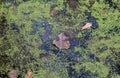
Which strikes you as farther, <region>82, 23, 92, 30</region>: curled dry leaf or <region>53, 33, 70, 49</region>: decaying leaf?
<region>82, 23, 92, 30</region>: curled dry leaf

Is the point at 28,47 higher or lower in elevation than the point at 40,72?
higher

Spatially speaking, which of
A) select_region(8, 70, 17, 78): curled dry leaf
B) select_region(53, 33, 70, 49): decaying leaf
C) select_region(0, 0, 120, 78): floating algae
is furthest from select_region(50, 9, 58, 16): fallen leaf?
select_region(8, 70, 17, 78): curled dry leaf

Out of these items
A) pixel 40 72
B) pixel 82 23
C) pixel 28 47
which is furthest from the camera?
pixel 82 23

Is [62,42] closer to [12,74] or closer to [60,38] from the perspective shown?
[60,38]

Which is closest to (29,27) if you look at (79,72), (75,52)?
(75,52)

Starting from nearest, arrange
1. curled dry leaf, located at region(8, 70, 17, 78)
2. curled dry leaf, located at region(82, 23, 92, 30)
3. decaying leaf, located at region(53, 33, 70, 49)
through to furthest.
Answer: curled dry leaf, located at region(8, 70, 17, 78), decaying leaf, located at region(53, 33, 70, 49), curled dry leaf, located at region(82, 23, 92, 30)

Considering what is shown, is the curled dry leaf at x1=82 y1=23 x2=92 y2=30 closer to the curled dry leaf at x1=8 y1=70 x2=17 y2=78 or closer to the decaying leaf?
the decaying leaf

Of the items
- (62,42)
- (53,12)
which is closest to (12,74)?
(62,42)

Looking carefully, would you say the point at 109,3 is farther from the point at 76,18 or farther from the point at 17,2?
the point at 17,2

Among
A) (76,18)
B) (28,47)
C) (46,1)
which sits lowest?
(28,47)
